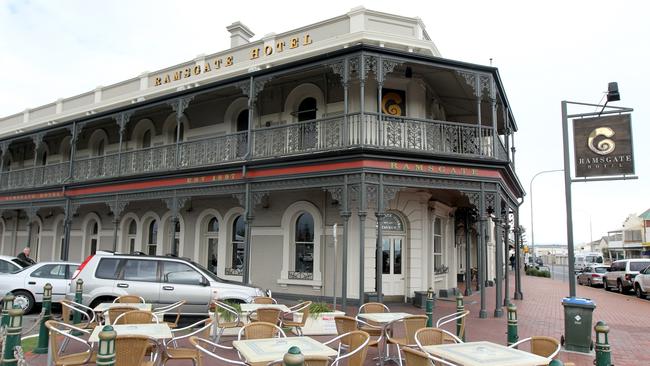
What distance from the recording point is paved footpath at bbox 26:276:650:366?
845cm

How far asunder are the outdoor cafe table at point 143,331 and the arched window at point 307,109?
1085 cm

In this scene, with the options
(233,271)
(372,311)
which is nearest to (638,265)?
(233,271)

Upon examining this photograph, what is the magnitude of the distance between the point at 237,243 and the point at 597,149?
38.3ft

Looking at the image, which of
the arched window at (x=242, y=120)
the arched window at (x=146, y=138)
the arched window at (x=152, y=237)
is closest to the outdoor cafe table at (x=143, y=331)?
the arched window at (x=242, y=120)

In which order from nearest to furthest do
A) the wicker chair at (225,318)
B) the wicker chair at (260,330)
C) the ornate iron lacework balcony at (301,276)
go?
the wicker chair at (260,330) → the wicker chair at (225,318) → the ornate iron lacework balcony at (301,276)

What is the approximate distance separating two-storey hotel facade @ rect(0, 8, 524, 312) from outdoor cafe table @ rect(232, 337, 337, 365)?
21.8 feet

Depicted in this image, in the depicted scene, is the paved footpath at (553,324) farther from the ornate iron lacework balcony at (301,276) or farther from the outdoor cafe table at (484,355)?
the outdoor cafe table at (484,355)

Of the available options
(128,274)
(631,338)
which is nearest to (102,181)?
(128,274)

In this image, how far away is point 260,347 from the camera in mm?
4910

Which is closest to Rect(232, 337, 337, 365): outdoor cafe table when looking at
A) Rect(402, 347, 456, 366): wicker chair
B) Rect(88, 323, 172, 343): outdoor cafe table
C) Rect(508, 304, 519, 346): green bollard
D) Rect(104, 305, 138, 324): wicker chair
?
Rect(402, 347, 456, 366): wicker chair

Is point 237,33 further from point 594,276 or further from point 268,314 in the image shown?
point 594,276

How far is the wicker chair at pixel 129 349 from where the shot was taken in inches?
189

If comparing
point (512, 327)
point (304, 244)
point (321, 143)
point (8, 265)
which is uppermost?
point (321, 143)

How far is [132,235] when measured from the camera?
20547 millimetres
